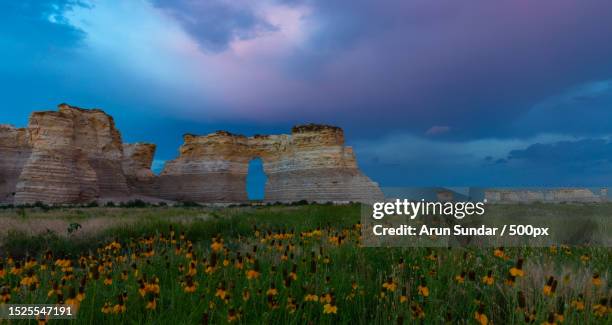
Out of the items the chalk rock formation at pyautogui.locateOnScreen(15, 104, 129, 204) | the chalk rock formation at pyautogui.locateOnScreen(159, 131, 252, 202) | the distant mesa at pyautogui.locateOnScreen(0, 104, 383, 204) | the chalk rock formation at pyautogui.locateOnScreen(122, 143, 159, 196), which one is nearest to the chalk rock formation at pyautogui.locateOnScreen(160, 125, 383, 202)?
the chalk rock formation at pyautogui.locateOnScreen(159, 131, 252, 202)

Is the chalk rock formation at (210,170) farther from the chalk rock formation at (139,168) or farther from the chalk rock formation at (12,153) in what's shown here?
the chalk rock formation at (12,153)

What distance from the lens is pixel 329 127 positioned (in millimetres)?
53062

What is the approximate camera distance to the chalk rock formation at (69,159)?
4088 centimetres

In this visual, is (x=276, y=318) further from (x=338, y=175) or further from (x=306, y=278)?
(x=338, y=175)

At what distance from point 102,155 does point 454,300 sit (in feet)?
169

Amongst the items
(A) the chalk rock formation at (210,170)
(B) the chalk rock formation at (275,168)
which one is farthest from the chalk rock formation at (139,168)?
(A) the chalk rock formation at (210,170)

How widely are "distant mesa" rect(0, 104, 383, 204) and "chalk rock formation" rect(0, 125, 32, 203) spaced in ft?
0.32

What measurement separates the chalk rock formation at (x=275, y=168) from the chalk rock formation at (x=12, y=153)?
Result: 59.7 ft

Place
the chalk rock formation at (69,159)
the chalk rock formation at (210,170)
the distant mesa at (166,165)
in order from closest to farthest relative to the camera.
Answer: the chalk rock formation at (69,159) < the distant mesa at (166,165) < the chalk rock formation at (210,170)

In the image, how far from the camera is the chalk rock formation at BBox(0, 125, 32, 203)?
47.3 m

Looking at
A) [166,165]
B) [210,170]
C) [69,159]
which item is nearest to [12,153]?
[69,159]

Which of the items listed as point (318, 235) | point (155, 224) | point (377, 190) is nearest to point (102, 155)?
point (377, 190)

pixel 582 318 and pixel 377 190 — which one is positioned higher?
pixel 377 190

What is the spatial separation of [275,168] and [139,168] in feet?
72.6
